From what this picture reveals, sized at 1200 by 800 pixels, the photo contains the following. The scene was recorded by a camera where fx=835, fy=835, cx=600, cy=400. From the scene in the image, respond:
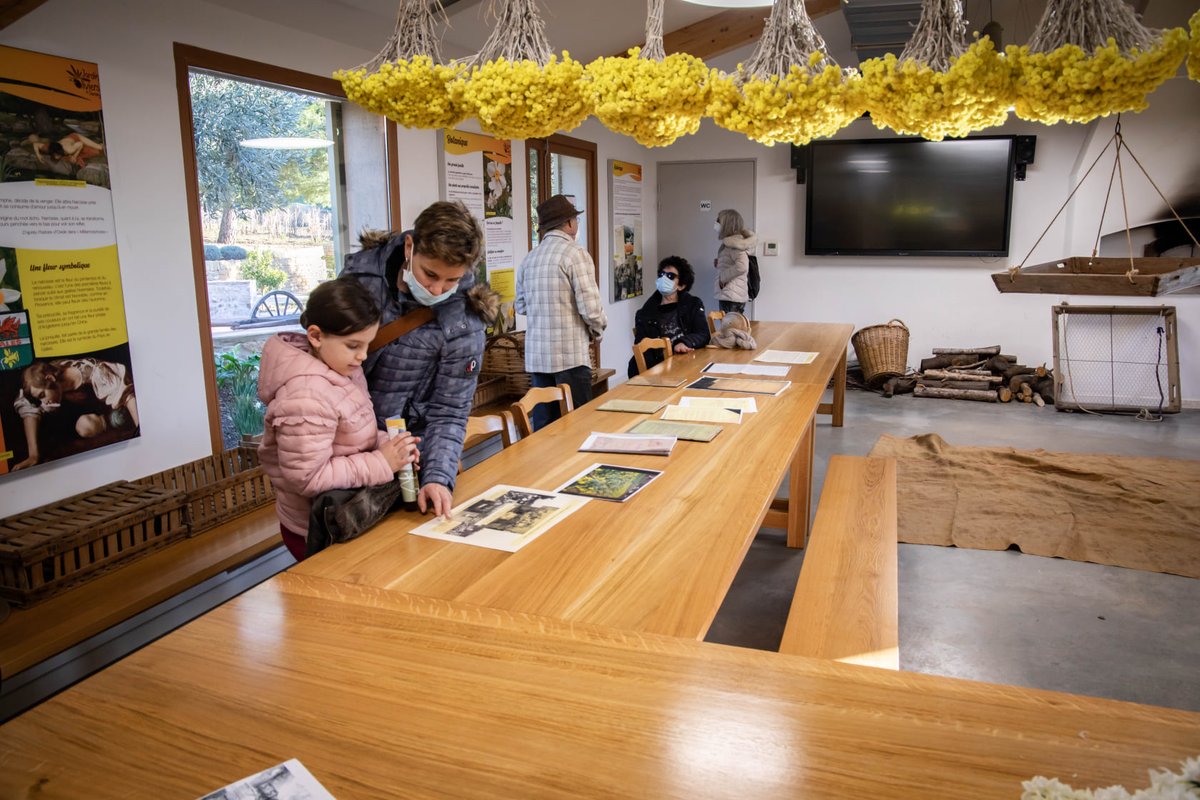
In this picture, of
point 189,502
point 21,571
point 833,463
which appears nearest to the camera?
point 21,571

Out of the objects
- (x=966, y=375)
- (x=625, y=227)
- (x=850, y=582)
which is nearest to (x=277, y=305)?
(x=850, y=582)

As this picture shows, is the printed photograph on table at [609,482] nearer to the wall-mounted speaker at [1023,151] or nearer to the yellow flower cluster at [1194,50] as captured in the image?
the yellow flower cluster at [1194,50]

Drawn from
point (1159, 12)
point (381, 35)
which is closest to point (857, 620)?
point (381, 35)

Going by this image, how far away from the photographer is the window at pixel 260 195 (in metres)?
3.67

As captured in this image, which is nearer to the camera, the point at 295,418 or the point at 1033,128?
the point at 295,418

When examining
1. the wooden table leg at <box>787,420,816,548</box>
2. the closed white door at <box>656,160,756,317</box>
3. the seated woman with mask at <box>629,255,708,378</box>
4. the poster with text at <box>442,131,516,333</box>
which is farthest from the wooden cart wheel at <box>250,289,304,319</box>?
the closed white door at <box>656,160,756,317</box>

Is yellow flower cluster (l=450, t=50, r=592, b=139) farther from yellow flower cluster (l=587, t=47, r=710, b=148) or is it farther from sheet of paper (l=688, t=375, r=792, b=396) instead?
sheet of paper (l=688, t=375, r=792, b=396)

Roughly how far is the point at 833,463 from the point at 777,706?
2872 mm

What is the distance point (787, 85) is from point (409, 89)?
107 centimetres

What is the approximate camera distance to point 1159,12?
6.90 m

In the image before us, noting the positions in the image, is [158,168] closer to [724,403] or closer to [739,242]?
[724,403]

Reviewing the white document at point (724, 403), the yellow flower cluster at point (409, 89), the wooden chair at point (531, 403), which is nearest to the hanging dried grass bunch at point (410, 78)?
the yellow flower cluster at point (409, 89)

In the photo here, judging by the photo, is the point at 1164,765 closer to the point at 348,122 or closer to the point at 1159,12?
the point at 348,122

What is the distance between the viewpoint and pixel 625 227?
8.68 metres
